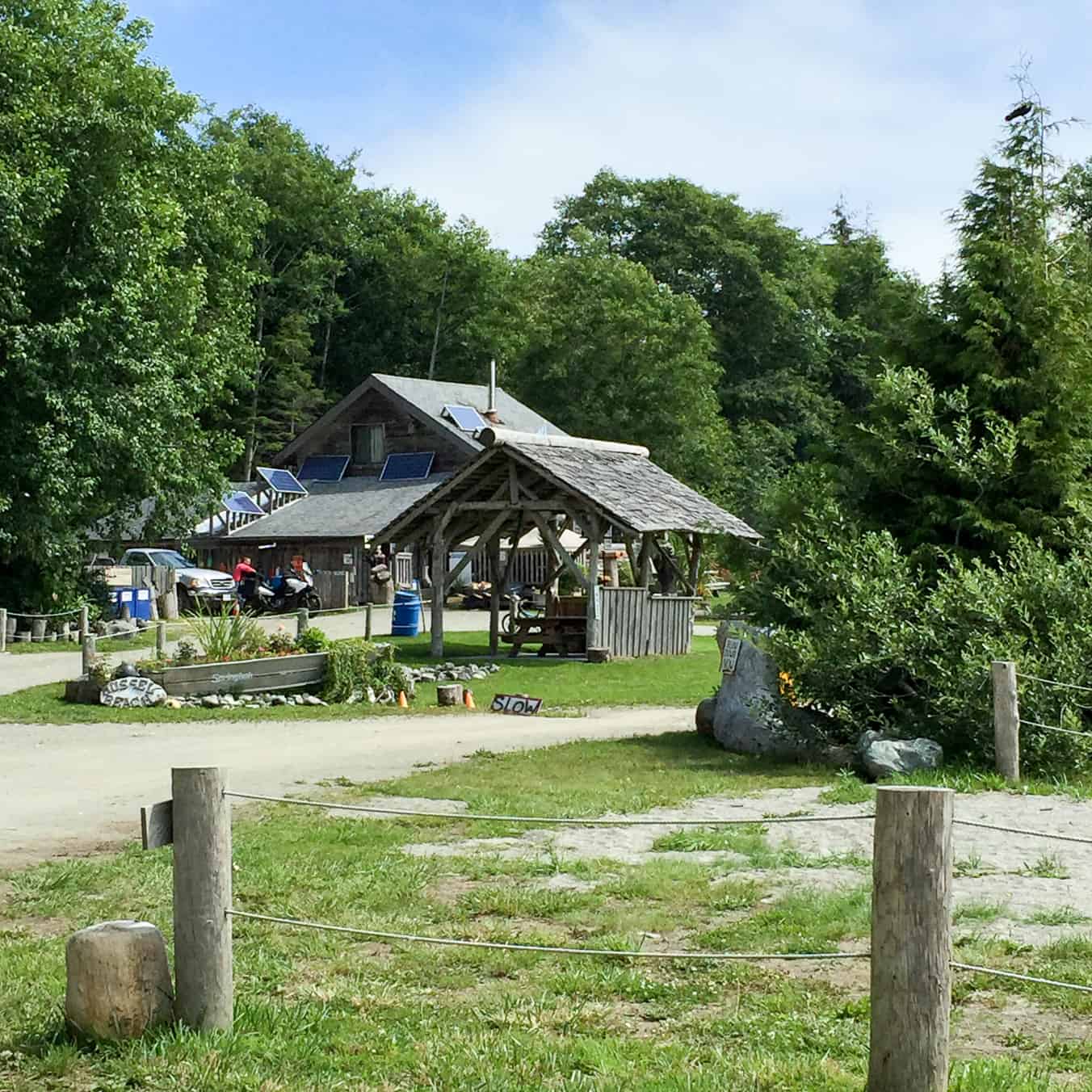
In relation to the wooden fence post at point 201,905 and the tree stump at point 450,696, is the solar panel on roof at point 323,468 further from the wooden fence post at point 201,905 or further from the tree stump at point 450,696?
the wooden fence post at point 201,905

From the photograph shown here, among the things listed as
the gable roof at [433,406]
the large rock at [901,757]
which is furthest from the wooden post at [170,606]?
the large rock at [901,757]

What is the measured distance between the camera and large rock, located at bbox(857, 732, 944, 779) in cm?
1330

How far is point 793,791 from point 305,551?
38.1 m

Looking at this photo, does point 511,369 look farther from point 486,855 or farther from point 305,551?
point 486,855

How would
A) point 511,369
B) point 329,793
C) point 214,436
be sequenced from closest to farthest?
point 329,793
point 214,436
point 511,369

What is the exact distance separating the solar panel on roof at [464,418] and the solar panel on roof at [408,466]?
1413 millimetres

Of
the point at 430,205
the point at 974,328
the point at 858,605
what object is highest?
the point at 430,205

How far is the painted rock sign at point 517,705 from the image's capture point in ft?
66.0

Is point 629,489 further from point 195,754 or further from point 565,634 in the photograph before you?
point 195,754

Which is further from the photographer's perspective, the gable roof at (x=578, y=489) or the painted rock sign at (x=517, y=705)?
the gable roof at (x=578, y=489)

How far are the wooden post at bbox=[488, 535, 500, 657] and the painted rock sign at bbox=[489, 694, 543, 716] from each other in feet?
30.9

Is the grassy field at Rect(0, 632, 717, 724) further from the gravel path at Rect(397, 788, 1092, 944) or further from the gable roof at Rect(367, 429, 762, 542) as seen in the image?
the gravel path at Rect(397, 788, 1092, 944)

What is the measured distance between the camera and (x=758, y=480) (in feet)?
200

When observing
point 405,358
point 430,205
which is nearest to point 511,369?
point 405,358
